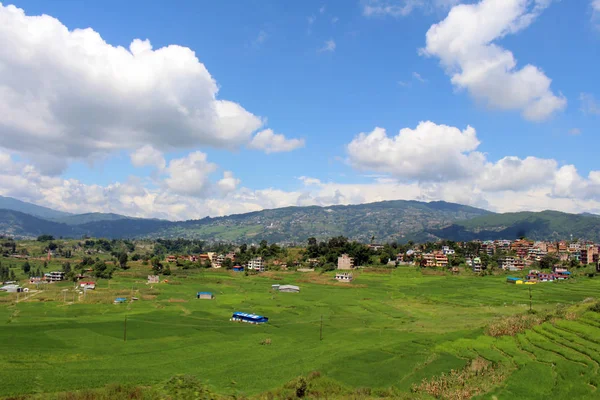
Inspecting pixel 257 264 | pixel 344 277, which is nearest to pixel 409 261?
pixel 344 277

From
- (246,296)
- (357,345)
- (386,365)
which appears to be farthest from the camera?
(246,296)

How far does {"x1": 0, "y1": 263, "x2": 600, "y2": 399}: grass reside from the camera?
33219 mm

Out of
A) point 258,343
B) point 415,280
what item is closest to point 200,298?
point 258,343

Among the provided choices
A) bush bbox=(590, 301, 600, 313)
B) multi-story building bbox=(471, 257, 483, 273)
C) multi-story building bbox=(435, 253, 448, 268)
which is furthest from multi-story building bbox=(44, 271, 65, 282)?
bush bbox=(590, 301, 600, 313)

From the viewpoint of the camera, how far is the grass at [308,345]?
33.2 meters

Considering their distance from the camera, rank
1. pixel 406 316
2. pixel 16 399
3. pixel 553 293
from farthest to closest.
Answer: pixel 553 293
pixel 406 316
pixel 16 399

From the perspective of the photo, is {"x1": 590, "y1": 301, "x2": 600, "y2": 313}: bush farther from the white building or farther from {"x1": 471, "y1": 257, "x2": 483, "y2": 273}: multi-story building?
the white building

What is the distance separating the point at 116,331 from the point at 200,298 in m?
35.4

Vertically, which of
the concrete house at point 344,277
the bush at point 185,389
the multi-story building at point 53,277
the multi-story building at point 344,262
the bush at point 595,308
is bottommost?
the multi-story building at point 53,277

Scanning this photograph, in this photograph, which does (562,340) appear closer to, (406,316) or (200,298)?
(406,316)

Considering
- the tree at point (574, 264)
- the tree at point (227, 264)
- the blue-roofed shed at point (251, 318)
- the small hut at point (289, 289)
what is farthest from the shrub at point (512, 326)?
the tree at point (227, 264)

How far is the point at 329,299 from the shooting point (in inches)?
3543

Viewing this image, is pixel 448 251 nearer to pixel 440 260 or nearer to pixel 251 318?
pixel 440 260

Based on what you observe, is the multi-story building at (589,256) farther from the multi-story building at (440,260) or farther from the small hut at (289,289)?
the small hut at (289,289)
